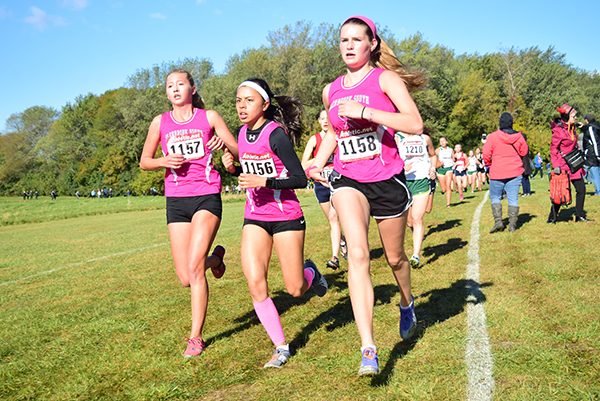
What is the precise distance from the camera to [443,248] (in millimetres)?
8930

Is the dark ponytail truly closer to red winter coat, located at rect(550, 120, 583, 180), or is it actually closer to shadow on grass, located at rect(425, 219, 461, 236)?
shadow on grass, located at rect(425, 219, 461, 236)

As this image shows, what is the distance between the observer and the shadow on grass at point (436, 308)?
12.0 ft

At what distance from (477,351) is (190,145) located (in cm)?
323

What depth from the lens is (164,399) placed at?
340 cm

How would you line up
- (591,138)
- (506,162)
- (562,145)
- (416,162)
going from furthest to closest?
(591,138) → (562,145) → (506,162) → (416,162)

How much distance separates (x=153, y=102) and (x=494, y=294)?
71.3 metres

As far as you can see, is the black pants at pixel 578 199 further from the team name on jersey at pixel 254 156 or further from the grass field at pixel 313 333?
the team name on jersey at pixel 254 156

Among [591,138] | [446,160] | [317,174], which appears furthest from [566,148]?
[317,174]

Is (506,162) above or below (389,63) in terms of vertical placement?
below

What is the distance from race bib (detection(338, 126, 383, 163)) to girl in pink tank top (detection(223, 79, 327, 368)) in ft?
1.88

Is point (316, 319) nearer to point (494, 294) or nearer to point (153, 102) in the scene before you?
point (494, 294)

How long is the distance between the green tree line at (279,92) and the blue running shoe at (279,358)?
37.4 metres

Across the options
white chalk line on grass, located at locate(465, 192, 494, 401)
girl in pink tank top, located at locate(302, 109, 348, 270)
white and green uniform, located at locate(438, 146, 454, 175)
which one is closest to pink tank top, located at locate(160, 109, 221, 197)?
girl in pink tank top, located at locate(302, 109, 348, 270)

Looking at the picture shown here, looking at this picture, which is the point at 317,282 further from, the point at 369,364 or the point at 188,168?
the point at 369,364
